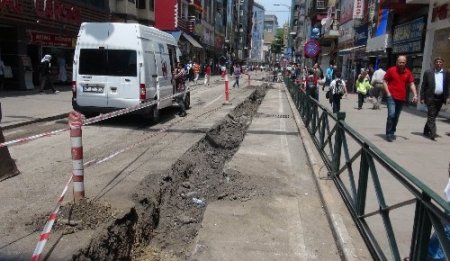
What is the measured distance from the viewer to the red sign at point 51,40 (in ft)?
65.6

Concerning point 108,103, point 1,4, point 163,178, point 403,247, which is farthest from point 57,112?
point 403,247

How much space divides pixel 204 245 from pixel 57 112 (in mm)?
10185

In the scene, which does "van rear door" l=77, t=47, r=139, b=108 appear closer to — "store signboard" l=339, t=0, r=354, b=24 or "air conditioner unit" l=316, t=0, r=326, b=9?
"store signboard" l=339, t=0, r=354, b=24

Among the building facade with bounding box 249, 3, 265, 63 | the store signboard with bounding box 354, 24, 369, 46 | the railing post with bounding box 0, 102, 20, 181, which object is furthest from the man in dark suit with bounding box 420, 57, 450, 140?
the building facade with bounding box 249, 3, 265, 63

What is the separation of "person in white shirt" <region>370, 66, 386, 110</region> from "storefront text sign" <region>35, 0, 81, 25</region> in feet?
46.3

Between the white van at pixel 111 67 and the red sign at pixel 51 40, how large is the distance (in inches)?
383

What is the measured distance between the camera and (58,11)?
21.3 meters

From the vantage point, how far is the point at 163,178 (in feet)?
21.7

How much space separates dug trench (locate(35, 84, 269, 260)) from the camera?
14.3 feet

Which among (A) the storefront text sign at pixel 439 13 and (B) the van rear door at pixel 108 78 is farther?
(A) the storefront text sign at pixel 439 13

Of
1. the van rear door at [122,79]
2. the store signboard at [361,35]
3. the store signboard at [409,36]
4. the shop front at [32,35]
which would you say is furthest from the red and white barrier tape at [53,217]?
the store signboard at [361,35]

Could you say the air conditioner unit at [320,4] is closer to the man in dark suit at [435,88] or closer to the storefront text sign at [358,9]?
the storefront text sign at [358,9]

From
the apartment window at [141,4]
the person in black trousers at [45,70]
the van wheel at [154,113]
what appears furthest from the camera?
the apartment window at [141,4]

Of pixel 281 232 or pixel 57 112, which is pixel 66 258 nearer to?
pixel 281 232
